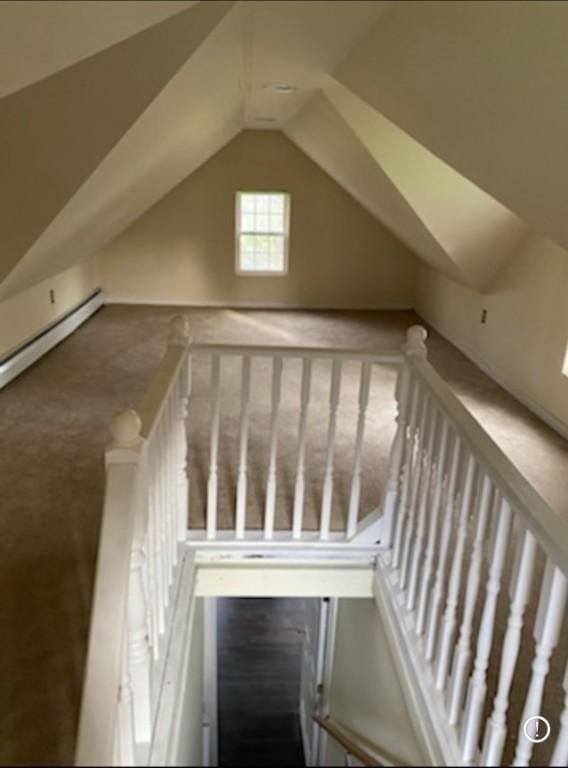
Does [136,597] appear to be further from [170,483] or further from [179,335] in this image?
[179,335]

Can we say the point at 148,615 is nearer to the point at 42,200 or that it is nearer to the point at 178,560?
the point at 178,560

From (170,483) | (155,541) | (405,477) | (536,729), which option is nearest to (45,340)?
(170,483)

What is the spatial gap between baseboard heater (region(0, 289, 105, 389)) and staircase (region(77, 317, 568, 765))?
2197 millimetres

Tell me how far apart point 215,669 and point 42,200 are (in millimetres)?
2451

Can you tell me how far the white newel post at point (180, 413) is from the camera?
93.1 inches

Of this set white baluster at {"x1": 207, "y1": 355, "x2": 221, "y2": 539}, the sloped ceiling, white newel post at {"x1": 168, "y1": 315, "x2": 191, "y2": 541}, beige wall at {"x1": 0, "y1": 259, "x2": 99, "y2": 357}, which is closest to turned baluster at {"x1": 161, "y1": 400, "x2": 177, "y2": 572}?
white newel post at {"x1": 168, "y1": 315, "x2": 191, "y2": 541}

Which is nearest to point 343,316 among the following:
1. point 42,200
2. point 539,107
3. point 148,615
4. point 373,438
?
point 373,438

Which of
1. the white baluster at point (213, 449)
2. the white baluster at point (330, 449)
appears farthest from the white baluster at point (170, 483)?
the white baluster at point (330, 449)

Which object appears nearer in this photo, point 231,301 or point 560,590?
point 560,590

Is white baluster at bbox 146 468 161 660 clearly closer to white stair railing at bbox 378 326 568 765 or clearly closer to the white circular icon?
white stair railing at bbox 378 326 568 765

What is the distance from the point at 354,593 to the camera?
2.72m

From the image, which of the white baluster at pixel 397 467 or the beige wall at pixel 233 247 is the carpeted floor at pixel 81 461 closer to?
the white baluster at pixel 397 467

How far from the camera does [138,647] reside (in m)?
1.45

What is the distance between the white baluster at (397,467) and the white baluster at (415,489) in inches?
4.6
